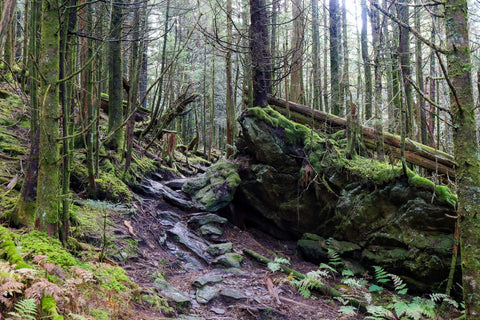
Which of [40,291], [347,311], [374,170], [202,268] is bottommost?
[347,311]

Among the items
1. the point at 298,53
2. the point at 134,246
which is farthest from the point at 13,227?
the point at 298,53

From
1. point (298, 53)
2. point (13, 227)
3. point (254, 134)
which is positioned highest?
point (298, 53)

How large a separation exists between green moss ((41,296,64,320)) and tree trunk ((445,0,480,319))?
151 inches

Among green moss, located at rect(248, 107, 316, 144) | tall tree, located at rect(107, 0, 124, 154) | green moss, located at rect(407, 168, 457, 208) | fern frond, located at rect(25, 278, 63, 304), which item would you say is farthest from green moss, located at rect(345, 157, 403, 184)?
fern frond, located at rect(25, 278, 63, 304)

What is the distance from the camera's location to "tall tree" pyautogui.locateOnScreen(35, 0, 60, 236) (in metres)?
3.20

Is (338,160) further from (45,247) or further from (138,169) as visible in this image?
(45,247)

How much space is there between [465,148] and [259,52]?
6604 millimetres

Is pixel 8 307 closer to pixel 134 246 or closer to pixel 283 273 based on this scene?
pixel 134 246

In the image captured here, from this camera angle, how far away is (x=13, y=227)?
3.57 m

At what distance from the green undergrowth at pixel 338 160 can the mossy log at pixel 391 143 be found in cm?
47

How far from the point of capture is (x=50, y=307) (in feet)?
6.77

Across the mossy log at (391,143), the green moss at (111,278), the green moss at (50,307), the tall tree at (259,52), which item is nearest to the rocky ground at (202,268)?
the green moss at (111,278)

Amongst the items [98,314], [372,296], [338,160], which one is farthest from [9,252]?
[338,160]

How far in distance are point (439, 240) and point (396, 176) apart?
1527 mm
